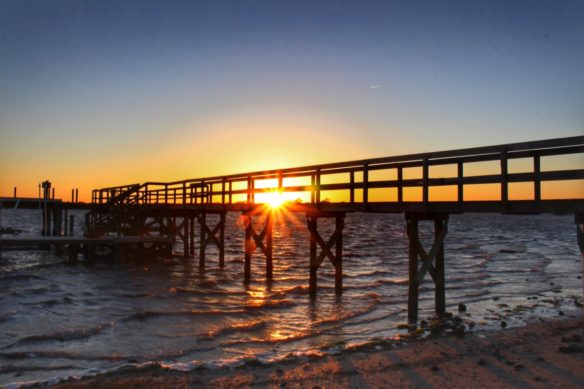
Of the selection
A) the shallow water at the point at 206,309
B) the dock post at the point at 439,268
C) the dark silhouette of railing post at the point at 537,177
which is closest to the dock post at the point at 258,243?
the shallow water at the point at 206,309

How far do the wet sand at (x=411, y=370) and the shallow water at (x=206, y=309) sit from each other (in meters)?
0.66

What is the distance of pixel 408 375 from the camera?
7422mm

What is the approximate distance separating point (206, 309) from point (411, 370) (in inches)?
284

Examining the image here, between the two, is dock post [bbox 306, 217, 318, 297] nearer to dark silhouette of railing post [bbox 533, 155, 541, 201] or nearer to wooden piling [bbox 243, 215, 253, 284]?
wooden piling [bbox 243, 215, 253, 284]

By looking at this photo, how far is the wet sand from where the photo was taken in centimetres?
709

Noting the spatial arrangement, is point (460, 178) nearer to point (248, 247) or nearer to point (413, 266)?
point (413, 266)

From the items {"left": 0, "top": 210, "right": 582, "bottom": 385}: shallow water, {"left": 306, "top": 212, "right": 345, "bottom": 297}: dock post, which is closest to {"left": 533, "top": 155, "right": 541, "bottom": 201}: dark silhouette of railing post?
{"left": 0, "top": 210, "right": 582, "bottom": 385}: shallow water

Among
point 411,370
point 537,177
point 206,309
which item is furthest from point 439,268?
point 206,309

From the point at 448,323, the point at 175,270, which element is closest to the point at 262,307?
the point at 448,323

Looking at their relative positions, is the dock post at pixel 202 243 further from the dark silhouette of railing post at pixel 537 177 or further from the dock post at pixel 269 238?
the dark silhouette of railing post at pixel 537 177

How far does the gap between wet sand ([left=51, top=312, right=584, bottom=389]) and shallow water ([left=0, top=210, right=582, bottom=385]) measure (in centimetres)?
66

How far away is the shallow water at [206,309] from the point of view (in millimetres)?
9062

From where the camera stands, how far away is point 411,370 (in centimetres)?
764

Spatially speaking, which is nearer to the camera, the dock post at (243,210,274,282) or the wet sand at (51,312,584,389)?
the wet sand at (51,312,584,389)
